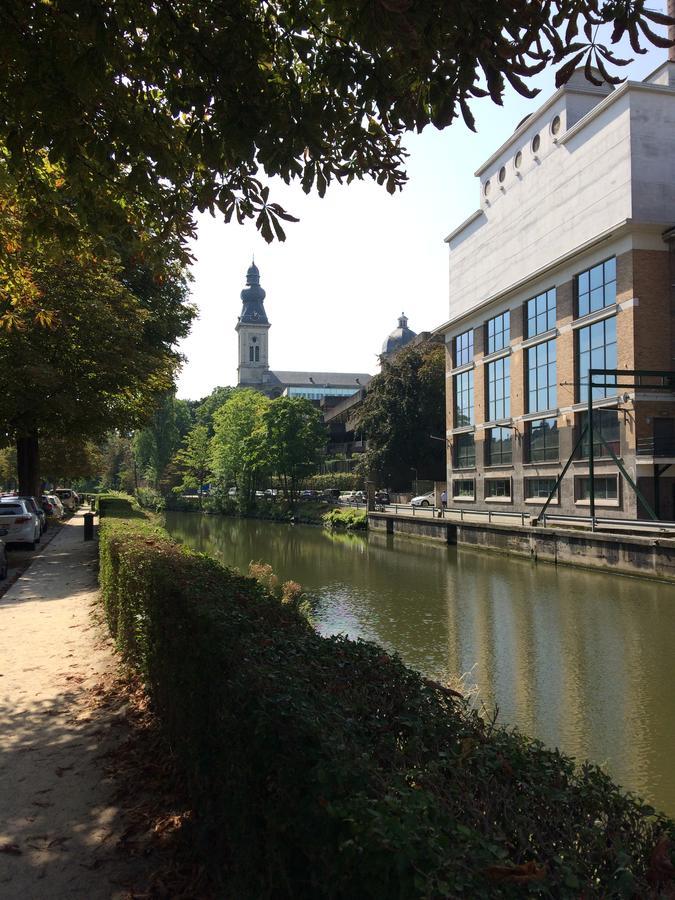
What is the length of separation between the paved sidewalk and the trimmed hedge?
0.71 metres

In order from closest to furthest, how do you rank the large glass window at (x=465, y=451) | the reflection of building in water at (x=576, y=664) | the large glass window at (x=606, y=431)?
the reflection of building in water at (x=576, y=664), the large glass window at (x=606, y=431), the large glass window at (x=465, y=451)

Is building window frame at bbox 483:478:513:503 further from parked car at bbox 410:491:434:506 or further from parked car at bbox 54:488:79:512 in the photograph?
parked car at bbox 54:488:79:512

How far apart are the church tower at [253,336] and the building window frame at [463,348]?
329 ft

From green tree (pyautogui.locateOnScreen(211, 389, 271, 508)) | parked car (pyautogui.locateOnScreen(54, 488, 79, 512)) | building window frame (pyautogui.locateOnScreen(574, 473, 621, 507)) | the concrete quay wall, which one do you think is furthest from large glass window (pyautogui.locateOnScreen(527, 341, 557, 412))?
parked car (pyautogui.locateOnScreen(54, 488, 79, 512))

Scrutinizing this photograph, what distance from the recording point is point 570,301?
34812 mm

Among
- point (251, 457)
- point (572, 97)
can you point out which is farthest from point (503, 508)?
point (251, 457)

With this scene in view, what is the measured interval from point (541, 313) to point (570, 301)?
2997 millimetres

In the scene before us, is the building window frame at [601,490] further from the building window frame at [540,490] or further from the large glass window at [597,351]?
the large glass window at [597,351]

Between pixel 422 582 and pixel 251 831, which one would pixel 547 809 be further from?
pixel 422 582

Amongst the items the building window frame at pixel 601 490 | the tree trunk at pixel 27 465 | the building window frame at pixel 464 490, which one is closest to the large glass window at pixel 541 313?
the building window frame at pixel 601 490

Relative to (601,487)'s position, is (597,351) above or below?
above

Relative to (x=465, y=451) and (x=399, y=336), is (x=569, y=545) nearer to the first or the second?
(x=465, y=451)

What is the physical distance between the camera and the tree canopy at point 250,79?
387 cm

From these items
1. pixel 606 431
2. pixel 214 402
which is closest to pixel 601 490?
pixel 606 431
